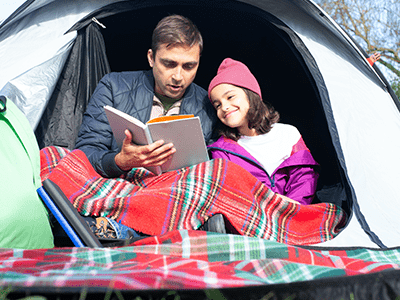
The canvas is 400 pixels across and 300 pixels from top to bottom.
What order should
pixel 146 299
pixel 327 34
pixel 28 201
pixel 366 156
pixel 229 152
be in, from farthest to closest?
pixel 327 34
pixel 229 152
pixel 366 156
pixel 28 201
pixel 146 299

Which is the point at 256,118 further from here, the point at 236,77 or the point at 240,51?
the point at 240,51

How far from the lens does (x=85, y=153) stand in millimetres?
1620

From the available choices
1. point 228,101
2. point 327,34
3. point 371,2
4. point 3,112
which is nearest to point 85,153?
point 3,112

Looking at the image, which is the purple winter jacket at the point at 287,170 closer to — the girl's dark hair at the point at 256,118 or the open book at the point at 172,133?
the girl's dark hair at the point at 256,118

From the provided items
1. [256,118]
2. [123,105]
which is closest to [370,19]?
[256,118]

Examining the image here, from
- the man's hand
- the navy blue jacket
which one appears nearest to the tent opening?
the navy blue jacket

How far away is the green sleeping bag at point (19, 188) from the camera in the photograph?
1.01 m

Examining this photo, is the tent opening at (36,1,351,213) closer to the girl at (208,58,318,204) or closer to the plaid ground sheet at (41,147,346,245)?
the girl at (208,58,318,204)

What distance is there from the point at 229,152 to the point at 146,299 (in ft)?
3.71

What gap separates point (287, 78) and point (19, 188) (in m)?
1.72

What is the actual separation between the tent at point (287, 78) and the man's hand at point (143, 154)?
0.61 meters

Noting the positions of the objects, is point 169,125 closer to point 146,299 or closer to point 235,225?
point 235,225

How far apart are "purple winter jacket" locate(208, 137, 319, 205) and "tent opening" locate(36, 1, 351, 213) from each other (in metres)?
0.18

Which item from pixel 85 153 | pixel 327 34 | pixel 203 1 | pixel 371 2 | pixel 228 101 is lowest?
pixel 85 153
